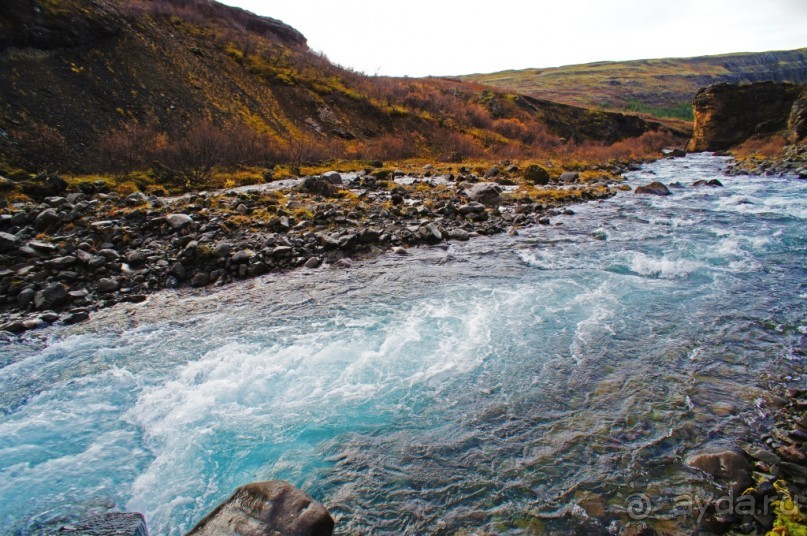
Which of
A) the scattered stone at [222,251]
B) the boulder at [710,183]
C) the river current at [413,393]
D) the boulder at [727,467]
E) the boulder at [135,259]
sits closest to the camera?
the boulder at [727,467]

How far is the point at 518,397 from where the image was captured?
20.1 ft

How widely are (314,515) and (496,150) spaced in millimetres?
42997

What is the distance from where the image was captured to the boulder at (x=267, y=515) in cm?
372

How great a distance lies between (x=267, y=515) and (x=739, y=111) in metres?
64.1

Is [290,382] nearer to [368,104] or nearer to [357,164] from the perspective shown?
[357,164]

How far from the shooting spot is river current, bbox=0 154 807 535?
453cm

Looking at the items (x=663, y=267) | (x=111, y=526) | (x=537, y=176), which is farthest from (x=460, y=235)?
(x=537, y=176)

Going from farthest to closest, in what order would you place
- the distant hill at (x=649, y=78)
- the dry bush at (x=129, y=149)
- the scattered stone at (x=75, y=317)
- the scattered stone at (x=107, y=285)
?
the distant hill at (x=649, y=78), the dry bush at (x=129, y=149), the scattered stone at (x=107, y=285), the scattered stone at (x=75, y=317)

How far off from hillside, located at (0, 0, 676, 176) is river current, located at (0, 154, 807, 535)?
1582 cm

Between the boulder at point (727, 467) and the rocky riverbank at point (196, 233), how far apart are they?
9.25 m

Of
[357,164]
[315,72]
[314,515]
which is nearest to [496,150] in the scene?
[357,164]

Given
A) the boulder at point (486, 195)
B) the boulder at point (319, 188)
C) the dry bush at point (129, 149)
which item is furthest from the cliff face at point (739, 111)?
the dry bush at point (129, 149)

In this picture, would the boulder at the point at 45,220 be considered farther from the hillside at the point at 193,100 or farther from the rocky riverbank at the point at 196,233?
the hillside at the point at 193,100

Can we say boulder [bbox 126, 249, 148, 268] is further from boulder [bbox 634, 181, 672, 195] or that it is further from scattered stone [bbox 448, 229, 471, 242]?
boulder [bbox 634, 181, 672, 195]
